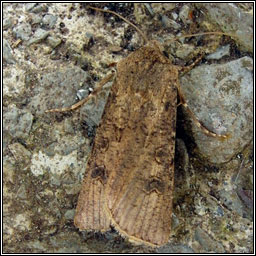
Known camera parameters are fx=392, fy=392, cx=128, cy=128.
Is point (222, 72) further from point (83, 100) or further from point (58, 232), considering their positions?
point (58, 232)

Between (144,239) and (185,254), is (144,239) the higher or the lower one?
the higher one

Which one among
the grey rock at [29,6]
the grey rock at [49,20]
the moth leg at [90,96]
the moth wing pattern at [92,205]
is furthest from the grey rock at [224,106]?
the grey rock at [29,6]

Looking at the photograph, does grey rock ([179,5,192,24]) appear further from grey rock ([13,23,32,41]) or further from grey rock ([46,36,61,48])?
grey rock ([13,23,32,41])

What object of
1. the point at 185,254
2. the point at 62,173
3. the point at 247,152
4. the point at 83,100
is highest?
the point at 83,100

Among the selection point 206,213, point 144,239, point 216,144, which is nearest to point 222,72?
point 216,144

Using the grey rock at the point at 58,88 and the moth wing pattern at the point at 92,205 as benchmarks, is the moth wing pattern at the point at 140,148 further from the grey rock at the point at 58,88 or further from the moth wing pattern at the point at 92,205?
the grey rock at the point at 58,88

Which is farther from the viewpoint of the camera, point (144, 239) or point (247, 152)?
point (247, 152)
